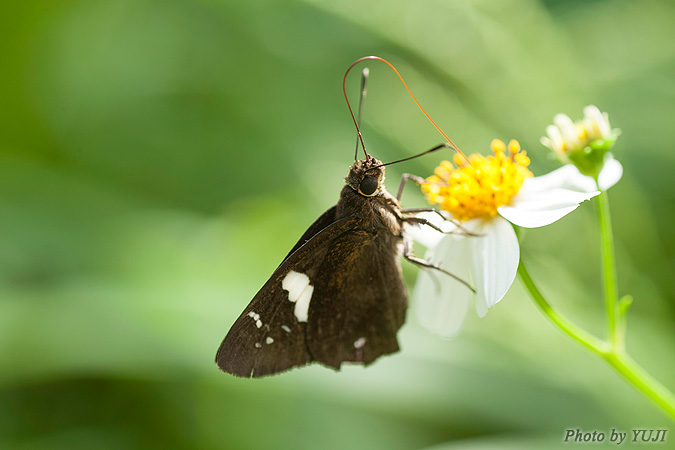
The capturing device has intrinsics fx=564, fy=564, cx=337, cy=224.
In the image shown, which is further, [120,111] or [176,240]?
[120,111]

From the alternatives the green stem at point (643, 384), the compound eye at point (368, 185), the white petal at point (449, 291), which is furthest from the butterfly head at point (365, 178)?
the green stem at point (643, 384)

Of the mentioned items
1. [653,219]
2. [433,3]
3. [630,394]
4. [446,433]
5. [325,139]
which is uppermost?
[433,3]

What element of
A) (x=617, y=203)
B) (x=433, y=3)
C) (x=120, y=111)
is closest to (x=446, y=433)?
(x=617, y=203)

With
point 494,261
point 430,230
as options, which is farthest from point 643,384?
point 430,230

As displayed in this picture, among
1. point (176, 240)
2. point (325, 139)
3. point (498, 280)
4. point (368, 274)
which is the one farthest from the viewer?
point (325, 139)

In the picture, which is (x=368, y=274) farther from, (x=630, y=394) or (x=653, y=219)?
(x=653, y=219)

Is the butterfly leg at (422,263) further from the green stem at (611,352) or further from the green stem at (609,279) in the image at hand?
the green stem at (609,279)

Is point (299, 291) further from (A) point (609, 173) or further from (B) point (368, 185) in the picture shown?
(A) point (609, 173)
